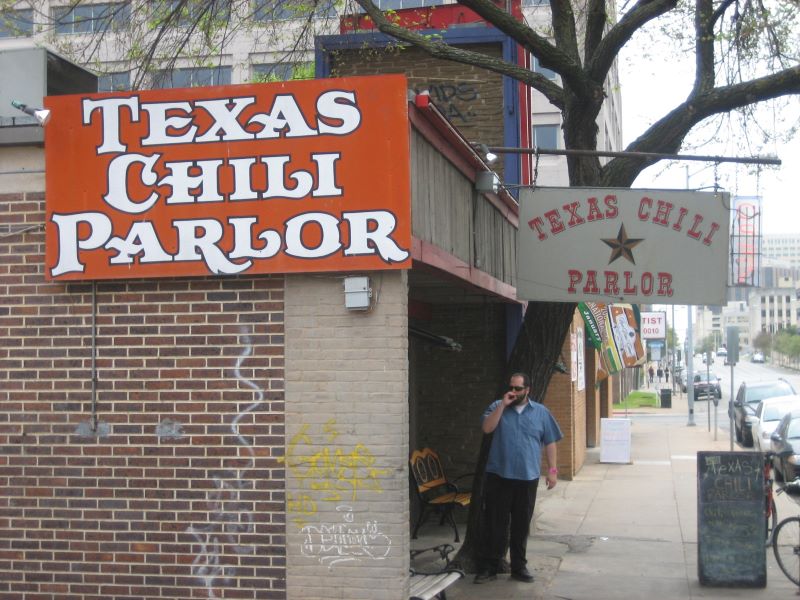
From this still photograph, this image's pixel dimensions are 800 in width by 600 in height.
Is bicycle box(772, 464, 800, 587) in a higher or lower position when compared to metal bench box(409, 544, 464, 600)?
lower

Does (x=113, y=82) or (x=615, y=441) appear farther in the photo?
(x=615, y=441)

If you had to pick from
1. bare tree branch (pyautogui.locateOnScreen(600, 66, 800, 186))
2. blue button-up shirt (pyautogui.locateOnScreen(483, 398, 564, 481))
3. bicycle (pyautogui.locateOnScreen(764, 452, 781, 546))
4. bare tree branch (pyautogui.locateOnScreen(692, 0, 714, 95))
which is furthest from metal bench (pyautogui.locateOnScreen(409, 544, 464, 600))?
bare tree branch (pyautogui.locateOnScreen(692, 0, 714, 95))

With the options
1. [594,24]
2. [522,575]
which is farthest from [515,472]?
[594,24]

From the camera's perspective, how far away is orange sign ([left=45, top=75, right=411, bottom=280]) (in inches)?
265

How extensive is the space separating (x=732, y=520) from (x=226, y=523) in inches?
195

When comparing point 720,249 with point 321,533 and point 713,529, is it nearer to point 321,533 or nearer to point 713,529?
point 713,529

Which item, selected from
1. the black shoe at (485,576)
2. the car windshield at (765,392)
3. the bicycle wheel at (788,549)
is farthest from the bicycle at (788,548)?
the car windshield at (765,392)

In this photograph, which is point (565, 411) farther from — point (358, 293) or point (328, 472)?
point (358, 293)

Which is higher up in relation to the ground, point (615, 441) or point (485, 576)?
point (485, 576)

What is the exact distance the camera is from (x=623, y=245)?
361 inches

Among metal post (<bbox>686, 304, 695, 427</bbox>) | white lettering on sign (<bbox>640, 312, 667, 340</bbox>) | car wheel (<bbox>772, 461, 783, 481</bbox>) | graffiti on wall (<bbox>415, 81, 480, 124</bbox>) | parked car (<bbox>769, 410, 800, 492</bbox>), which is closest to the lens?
graffiti on wall (<bbox>415, 81, 480, 124</bbox>)

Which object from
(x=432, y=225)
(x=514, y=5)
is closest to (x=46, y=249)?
(x=432, y=225)

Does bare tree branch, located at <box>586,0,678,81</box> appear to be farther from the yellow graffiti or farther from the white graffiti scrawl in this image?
the white graffiti scrawl

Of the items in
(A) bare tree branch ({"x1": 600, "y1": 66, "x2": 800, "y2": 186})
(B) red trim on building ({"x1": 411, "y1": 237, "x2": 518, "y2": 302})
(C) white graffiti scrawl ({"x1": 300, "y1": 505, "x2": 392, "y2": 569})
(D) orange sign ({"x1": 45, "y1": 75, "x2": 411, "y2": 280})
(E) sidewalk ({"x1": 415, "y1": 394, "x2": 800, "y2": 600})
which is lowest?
(E) sidewalk ({"x1": 415, "y1": 394, "x2": 800, "y2": 600})
